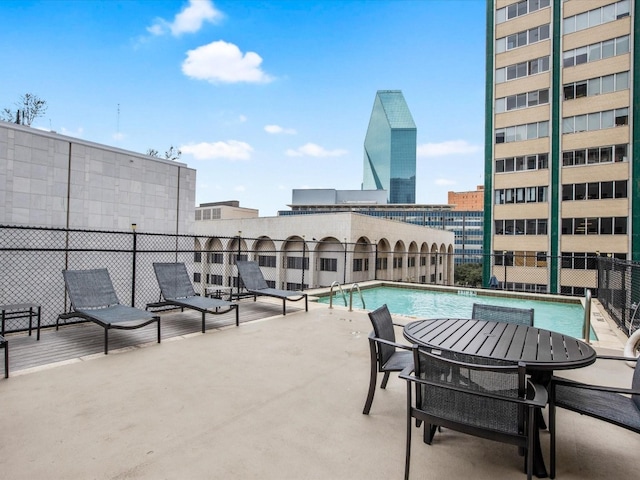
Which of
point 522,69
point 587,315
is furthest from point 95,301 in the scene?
point 522,69

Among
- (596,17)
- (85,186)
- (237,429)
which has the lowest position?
(237,429)

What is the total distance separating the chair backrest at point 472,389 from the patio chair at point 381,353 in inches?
28.0

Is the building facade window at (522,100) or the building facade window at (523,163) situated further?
the building facade window at (523,163)

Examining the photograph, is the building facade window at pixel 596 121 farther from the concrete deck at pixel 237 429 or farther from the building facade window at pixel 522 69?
the concrete deck at pixel 237 429

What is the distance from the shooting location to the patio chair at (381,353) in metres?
3.00

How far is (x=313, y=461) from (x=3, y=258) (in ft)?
36.2

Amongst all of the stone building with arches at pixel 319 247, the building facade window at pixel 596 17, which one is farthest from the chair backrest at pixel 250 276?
the building facade window at pixel 596 17

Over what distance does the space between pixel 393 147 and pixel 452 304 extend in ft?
514

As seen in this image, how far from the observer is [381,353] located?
10.3ft

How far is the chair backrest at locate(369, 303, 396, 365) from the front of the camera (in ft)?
9.94

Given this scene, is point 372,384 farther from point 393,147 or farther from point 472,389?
point 393,147

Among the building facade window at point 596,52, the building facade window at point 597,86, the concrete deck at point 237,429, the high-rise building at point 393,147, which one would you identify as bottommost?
the concrete deck at point 237,429

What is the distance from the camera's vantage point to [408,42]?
50562 millimetres

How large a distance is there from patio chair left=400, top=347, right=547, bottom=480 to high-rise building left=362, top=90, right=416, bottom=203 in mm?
157398
